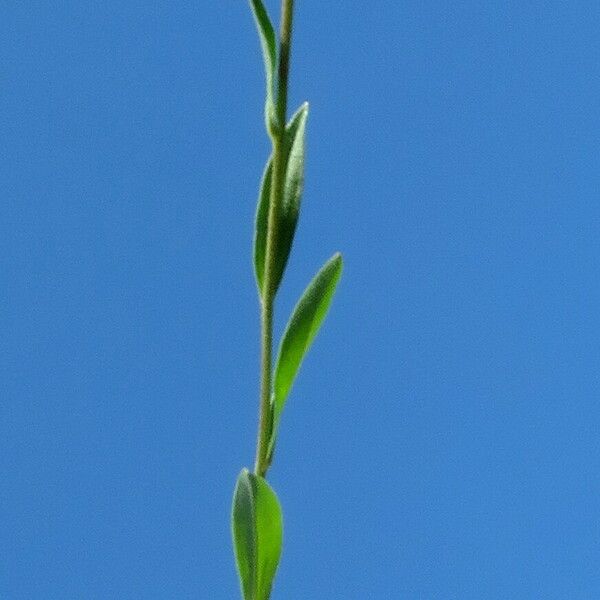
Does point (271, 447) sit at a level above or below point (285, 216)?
below

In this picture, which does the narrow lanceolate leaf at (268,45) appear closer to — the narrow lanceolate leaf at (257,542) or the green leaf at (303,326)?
the green leaf at (303,326)

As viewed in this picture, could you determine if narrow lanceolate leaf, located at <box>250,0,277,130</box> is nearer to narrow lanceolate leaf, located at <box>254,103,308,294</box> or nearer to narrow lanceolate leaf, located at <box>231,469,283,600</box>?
narrow lanceolate leaf, located at <box>254,103,308,294</box>

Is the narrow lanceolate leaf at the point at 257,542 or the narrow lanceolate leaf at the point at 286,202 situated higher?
the narrow lanceolate leaf at the point at 286,202

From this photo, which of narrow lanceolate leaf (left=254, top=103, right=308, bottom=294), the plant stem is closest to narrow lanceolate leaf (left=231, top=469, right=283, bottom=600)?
the plant stem

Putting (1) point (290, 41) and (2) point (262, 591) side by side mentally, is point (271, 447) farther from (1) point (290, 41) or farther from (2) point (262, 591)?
(1) point (290, 41)

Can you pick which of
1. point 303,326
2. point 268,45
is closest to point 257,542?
point 303,326

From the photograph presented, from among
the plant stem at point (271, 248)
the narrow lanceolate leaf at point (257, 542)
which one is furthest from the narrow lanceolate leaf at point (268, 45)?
the narrow lanceolate leaf at point (257, 542)

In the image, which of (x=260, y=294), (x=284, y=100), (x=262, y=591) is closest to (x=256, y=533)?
(x=262, y=591)
